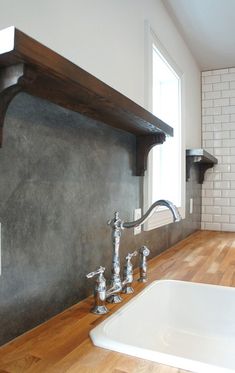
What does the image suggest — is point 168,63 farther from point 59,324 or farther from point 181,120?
point 59,324

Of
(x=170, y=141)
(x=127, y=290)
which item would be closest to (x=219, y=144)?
(x=170, y=141)

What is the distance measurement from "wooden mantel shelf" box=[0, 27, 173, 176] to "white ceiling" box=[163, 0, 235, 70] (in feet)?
3.51

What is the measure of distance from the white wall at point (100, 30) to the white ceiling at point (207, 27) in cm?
11

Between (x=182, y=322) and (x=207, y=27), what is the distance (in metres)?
1.73

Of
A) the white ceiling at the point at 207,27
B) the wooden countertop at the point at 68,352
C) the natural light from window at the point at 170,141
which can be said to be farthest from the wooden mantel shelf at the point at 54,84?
the white ceiling at the point at 207,27

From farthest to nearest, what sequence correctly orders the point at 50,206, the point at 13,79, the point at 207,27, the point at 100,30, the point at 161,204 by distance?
the point at 207,27 → the point at 100,30 → the point at 161,204 → the point at 50,206 → the point at 13,79

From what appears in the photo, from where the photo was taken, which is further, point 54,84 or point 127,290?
point 127,290

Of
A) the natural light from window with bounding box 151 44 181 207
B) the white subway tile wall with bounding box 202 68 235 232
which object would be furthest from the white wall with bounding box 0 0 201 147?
the white subway tile wall with bounding box 202 68 235 232

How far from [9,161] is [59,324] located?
0.41 m

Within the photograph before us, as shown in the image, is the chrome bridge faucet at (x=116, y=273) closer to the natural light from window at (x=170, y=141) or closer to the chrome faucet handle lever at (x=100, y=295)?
the chrome faucet handle lever at (x=100, y=295)

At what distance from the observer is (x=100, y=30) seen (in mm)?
987

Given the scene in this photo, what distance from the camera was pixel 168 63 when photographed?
5.61 feet

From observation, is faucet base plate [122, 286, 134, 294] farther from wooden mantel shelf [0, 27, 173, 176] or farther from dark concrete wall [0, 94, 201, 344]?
wooden mantel shelf [0, 27, 173, 176]

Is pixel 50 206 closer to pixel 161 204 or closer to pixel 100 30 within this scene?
pixel 161 204
